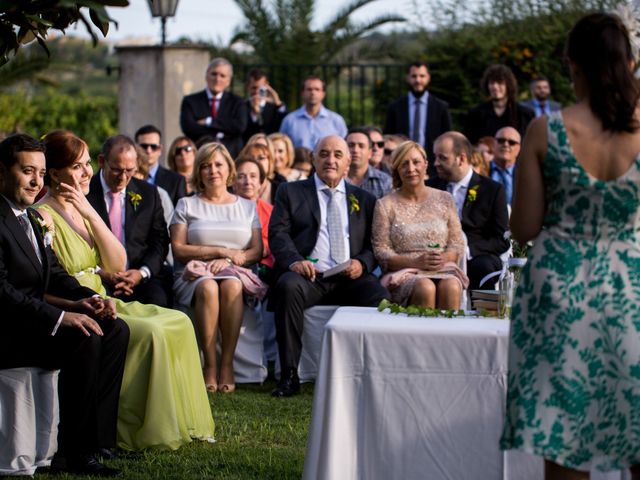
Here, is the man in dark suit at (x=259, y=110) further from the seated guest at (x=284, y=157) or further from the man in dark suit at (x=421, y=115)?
the seated guest at (x=284, y=157)

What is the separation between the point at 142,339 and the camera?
648cm

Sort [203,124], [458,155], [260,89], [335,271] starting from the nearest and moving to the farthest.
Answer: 1. [335,271]
2. [458,155]
3. [203,124]
4. [260,89]

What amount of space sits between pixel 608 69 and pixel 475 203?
18.0 feet

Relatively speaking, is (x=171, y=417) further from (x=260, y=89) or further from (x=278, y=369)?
(x=260, y=89)

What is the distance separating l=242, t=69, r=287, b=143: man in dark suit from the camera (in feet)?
43.5

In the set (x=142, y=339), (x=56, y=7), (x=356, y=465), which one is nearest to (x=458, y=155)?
(x=142, y=339)

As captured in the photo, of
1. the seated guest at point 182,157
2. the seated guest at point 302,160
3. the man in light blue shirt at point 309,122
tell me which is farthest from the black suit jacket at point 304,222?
the man in light blue shirt at point 309,122

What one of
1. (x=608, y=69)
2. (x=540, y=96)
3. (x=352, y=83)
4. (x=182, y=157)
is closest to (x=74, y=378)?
(x=608, y=69)

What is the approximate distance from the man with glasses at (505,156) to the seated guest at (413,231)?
2327 millimetres

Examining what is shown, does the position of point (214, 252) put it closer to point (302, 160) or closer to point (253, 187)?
point (253, 187)

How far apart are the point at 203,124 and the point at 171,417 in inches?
252

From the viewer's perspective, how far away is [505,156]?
36.1 ft

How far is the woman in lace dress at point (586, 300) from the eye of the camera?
394 cm

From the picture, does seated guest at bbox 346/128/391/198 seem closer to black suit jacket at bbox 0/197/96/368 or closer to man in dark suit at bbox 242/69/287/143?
man in dark suit at bbox 242/69/287/143
